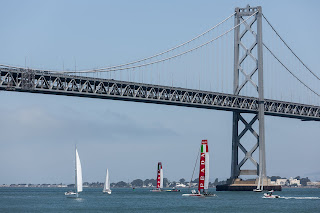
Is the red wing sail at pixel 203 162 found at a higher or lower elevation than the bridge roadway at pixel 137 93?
lower

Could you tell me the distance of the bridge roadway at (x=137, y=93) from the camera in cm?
7575

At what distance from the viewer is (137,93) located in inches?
3430

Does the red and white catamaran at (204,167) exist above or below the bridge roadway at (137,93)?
below

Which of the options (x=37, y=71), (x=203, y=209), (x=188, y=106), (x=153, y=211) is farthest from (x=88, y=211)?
(x=188, y=106)

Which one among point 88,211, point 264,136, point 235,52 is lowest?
point 88,211

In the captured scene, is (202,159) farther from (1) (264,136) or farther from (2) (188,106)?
(1) (264,136)

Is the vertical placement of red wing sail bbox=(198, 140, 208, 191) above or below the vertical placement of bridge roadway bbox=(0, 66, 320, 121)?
below

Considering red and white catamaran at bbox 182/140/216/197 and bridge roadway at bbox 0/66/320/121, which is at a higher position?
bridge roadway at bbox 0/66/320/121

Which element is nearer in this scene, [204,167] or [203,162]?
[203,162]

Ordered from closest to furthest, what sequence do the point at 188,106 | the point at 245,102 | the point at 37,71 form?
the point at 37,71 < the point at 188,106 < the point at 245,102

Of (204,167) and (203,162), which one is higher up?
(203,162)

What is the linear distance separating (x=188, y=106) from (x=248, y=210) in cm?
3200

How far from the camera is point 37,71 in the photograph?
7762cm

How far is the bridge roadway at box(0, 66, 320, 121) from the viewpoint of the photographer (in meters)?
75.8
